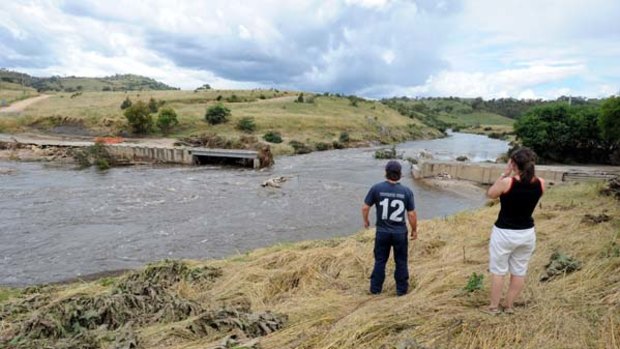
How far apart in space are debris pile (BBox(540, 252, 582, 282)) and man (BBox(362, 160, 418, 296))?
2.07 meters

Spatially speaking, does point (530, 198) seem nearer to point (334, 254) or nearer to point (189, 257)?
point (334, 254)

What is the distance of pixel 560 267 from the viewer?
23.1 ft

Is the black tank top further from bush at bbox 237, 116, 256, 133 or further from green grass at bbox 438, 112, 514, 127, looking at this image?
green grass at bbox 438, 112, 514, 127

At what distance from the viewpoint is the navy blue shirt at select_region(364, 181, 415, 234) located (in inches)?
261

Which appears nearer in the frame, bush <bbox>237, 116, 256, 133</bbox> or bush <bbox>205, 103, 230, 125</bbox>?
bush <bbox>237, 116, 256, 133</bbox>

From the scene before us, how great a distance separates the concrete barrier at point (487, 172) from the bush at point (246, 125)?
2439 centimetres

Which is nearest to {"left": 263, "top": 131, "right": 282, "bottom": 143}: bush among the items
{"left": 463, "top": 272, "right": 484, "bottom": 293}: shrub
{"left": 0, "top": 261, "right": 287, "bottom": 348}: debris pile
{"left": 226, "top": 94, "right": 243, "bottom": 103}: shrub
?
{"left": 226, "top": 94, "right": 243, "bottom": 103}: shrub

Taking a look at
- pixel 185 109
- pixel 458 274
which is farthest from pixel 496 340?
pixel 185 109

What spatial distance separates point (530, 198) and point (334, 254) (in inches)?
189

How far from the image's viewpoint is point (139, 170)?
3503 cm

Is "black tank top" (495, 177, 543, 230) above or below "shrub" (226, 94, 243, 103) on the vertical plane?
below

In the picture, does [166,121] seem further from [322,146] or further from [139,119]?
[322,146]

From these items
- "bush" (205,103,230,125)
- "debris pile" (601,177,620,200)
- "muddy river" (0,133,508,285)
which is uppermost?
"bush" (205,103,230,125)

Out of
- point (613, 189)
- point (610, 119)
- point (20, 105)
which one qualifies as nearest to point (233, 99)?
point (20, 105)
